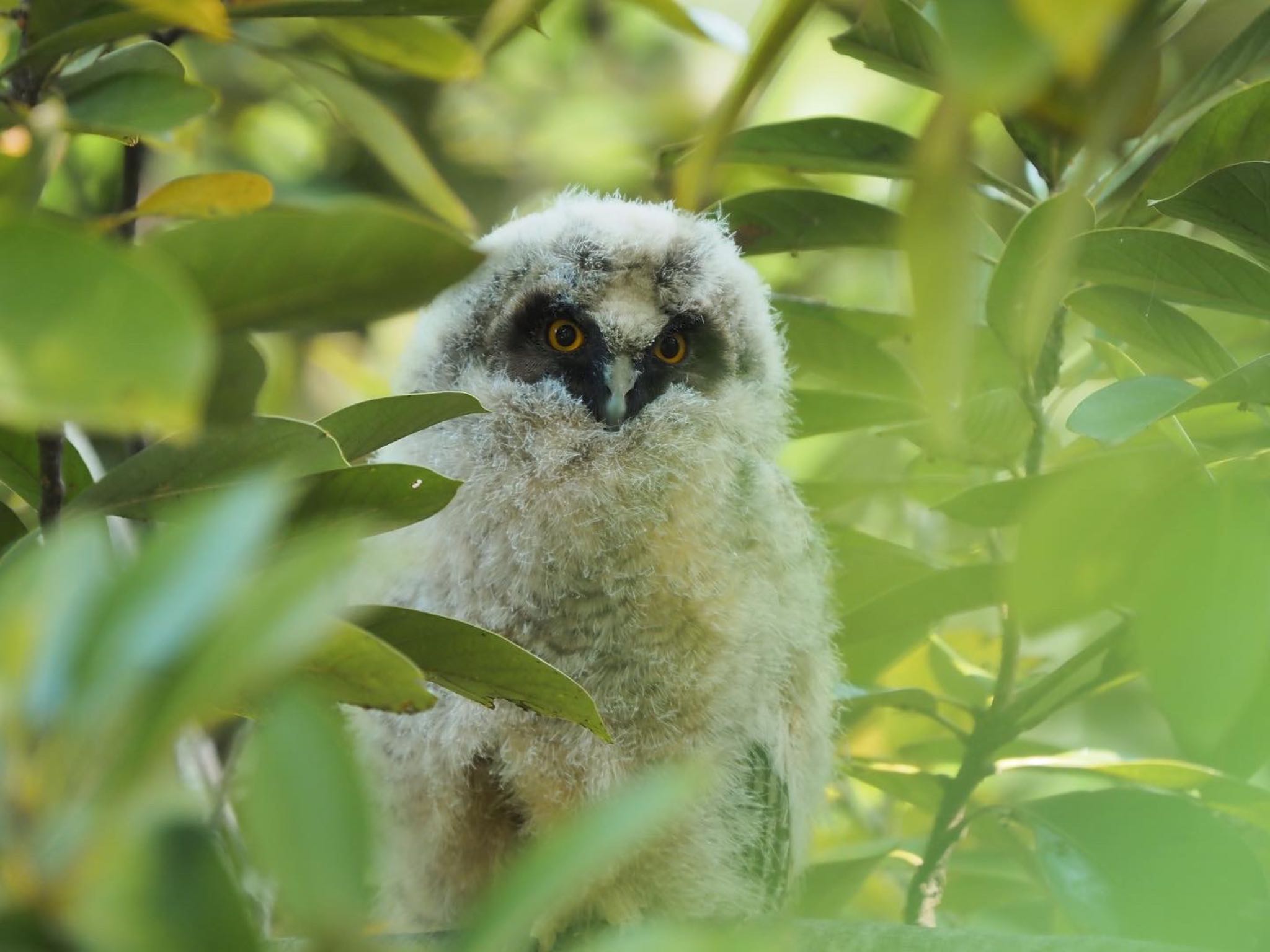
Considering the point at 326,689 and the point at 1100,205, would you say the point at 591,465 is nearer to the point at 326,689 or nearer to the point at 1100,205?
the point at 1100,205

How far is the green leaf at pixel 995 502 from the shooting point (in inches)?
58.0

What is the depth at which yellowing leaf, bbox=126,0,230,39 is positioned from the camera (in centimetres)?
107

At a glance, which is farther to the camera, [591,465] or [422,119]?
[422,119]

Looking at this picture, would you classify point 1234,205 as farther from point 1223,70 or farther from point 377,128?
point 377,128

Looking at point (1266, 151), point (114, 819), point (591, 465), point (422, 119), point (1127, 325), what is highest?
point (1266, 151)

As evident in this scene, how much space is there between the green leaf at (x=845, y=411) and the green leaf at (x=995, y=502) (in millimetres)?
332

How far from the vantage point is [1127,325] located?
4.85ft

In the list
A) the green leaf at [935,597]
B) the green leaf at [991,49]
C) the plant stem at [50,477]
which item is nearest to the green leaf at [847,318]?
the green leaf at [935,597]

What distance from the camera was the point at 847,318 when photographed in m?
1.96

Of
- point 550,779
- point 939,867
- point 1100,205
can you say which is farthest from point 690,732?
point 1100,205

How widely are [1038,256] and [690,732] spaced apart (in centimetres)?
84

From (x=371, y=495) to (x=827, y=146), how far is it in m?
0.96

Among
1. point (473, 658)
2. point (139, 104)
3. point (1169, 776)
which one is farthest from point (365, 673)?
point (1169, 776)

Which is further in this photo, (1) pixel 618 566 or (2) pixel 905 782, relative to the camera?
(2) pixel 905 782
